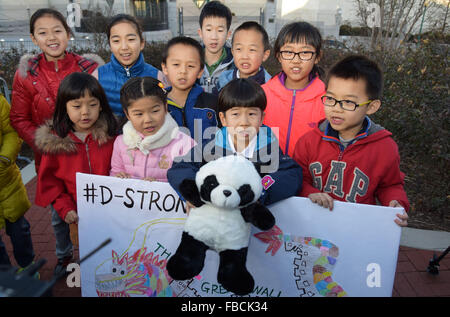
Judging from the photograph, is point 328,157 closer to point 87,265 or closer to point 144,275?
point 144,275

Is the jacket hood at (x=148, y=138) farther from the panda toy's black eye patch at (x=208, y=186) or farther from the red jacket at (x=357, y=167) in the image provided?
the red jacket at (x=357, y=167)

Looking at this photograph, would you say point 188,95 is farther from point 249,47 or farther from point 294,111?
point 294,111

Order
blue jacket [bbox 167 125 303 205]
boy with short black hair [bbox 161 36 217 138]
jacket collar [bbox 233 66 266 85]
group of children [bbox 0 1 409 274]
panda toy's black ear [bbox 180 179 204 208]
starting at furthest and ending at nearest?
jacket collar [bbox 233 66 266 85]
boy with short black hair [bbox 161 36 217 138]
group of children [bbox 0 1 409 274]
blue jacket [bbox 167 125 303 205]
panda toy's black ear [bbox 180 179 204 208]

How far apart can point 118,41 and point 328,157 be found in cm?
205

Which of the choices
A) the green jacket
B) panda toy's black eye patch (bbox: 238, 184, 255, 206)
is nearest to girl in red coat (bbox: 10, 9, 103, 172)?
the green jacket

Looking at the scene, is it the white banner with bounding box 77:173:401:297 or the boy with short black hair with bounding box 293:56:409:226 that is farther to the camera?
the boy with short black hair with bounding box 293:56:409:226

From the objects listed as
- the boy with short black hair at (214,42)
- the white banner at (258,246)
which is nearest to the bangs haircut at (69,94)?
the white banner at (258,246)

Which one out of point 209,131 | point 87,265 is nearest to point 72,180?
point 87,265

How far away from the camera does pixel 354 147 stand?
2264mm

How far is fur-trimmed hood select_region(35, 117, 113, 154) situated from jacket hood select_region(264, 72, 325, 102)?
4.50 feet

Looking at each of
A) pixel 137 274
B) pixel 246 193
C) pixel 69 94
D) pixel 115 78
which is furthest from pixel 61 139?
pixel 246 193

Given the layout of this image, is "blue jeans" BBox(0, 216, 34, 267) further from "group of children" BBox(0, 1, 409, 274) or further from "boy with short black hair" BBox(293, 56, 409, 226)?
"boy with short black hair" BBox(293, 56, 409, 226)

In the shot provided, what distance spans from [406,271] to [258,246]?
188cm

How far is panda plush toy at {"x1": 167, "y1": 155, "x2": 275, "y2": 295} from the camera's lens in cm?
166
